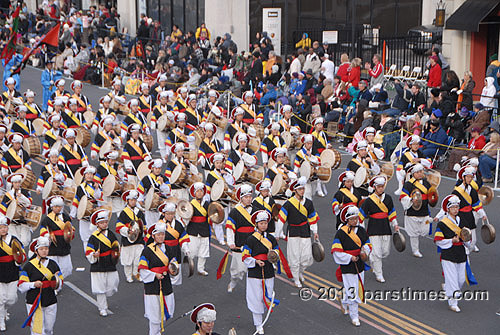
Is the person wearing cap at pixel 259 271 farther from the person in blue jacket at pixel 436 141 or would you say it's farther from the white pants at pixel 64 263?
the person in blue jacket at pixel 436 141

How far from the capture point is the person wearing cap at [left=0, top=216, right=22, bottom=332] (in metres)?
11.7

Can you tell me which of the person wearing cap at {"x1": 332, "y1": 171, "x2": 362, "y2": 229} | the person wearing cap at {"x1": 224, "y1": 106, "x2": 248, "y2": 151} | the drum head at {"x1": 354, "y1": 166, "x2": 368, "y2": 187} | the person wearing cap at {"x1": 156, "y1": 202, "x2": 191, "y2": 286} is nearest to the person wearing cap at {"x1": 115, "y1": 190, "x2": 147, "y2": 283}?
the person wearing cap at {"x1": 156, "y1": 202, "x2": 191, "y2": 286}

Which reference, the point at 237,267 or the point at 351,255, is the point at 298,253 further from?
the point at 351,255

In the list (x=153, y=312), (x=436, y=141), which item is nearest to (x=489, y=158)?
(x=436, y=141)

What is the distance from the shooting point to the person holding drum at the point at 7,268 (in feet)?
38.4

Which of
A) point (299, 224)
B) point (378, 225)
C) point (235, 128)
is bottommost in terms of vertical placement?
point (378, 225)

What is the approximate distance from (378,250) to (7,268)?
606 centimetres

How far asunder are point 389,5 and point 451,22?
356 inches

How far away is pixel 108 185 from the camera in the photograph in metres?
15.2

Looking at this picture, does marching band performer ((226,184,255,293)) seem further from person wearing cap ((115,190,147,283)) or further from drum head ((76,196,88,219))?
drum head ((76,196,88,219))

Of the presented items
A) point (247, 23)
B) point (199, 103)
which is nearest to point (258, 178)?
point (199, 103)

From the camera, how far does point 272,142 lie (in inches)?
712

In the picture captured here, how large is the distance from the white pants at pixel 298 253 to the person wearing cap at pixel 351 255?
1.17 m

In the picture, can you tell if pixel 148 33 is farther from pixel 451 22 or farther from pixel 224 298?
pixel 224 298
